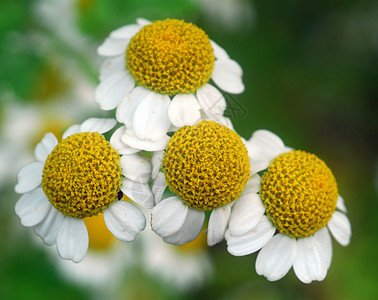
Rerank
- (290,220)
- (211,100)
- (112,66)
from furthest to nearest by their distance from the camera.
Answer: (112,66), (211,100), (290,220)

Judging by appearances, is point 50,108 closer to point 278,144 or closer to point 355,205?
point 278,144

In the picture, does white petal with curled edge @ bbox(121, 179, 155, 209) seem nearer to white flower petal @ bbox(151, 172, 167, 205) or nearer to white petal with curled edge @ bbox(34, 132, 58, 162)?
white flower petal @ bbox(151, 172, 167, 205)

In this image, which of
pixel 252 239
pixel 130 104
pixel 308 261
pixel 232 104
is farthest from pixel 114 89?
pixel 308 261

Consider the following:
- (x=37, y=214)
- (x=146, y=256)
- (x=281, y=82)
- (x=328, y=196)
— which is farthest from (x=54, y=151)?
(x=281, y=82)

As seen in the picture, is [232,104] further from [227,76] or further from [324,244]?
[324,244]

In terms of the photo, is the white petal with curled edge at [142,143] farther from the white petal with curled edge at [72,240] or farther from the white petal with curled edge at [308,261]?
the white petal with curled edge at [308,261]

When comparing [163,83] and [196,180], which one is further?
[163,83]
